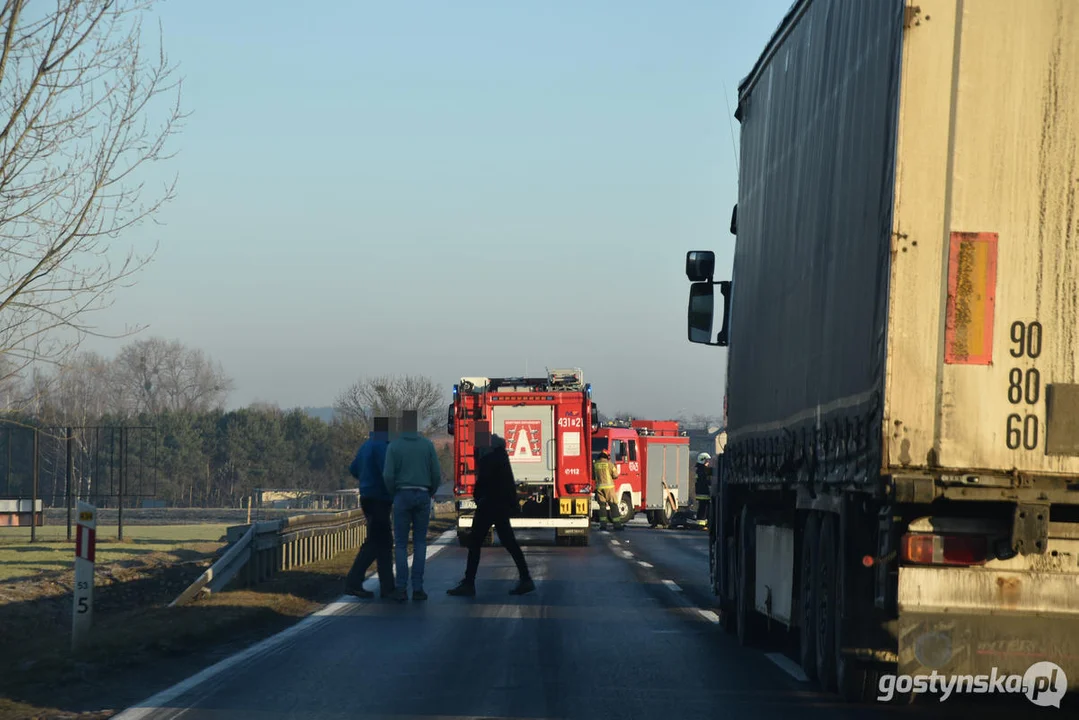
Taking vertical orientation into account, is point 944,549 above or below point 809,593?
above

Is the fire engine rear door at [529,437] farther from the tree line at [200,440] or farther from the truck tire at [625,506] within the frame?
the tree line at [200,440]

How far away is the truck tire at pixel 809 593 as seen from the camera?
9.23 meters

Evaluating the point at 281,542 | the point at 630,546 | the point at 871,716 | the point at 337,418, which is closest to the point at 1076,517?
the point at 871,716

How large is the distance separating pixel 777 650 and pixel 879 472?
5.08 m

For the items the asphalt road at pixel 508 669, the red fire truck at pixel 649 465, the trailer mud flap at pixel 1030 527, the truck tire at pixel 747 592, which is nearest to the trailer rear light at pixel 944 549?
the trailer mud flap at pixel 1030 527

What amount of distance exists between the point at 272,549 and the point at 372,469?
284 cm

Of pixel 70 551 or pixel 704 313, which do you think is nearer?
pixel 704 313

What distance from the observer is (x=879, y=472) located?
278 inches

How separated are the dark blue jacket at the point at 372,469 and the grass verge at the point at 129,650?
1.27 m

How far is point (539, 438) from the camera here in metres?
30.5

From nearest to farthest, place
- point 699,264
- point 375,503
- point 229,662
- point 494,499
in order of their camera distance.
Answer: point 229,662 < point 699,264 < point 375,503 < point 494,499

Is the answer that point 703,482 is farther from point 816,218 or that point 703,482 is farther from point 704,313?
point 816,218

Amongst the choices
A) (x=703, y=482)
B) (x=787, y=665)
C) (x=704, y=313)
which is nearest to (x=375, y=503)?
(x=704, y=313)

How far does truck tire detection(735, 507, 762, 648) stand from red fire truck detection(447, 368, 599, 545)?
17.5 meters
